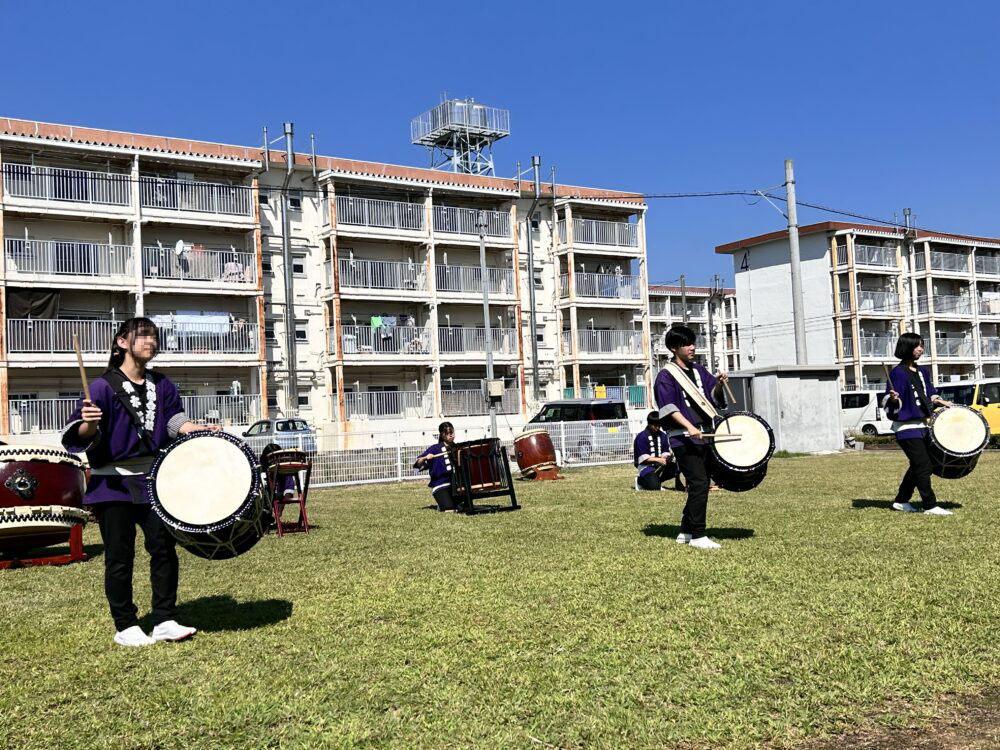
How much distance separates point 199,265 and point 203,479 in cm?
2769

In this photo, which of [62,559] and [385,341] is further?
[385,341]

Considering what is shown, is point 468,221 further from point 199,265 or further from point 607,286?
point 199,265

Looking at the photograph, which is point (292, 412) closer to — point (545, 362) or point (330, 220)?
point (330, 220)

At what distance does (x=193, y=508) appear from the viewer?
5176mm

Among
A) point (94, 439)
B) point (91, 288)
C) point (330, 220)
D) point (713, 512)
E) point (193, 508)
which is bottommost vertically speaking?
point (713, 512)

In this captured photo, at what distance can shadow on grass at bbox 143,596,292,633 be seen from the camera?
5.49 m

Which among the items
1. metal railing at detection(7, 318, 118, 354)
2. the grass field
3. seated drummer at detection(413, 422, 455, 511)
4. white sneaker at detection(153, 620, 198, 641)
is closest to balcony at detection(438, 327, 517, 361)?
metal railing at detection(7, 318, 118, 354)

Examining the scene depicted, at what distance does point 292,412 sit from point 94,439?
92.3ft

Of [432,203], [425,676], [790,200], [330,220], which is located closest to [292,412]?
[330,220]

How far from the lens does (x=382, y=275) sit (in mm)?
34750

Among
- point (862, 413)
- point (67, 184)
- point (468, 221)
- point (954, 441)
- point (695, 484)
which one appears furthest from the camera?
point (468, 221)

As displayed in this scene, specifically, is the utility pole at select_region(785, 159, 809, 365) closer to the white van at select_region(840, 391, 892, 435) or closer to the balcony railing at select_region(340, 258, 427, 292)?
the white van at select_region(840, 391, 892, 435)

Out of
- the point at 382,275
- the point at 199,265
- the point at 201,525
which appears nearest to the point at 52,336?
the point at 199,265

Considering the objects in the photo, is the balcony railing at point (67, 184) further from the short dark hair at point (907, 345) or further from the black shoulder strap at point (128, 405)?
the black shoulder strap at point (128, 405)
